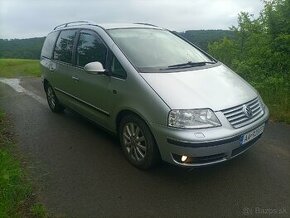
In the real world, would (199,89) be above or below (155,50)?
below

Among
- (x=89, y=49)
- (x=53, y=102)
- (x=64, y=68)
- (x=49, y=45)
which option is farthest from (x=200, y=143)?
(x=49, y=45)

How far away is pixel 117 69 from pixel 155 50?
702mm

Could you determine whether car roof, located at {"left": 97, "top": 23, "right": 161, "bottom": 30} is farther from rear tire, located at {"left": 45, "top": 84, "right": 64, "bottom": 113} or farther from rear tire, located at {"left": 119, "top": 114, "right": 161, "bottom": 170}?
rear tire, located at {"left": 45, "top": 84, "right": 64, "bottom": 113}

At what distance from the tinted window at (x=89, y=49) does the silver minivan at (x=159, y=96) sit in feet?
0.05

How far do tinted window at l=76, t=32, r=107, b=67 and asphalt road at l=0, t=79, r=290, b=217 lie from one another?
4.37 feet

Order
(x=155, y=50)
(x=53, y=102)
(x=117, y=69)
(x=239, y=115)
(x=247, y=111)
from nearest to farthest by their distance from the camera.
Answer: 1. (x=239, y=115)
2. (x=247, y=111)
3. (x=117, y=69)
4. (x=155, y=50)
5. (x=53, y=102)

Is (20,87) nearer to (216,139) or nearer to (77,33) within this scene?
(77,33)

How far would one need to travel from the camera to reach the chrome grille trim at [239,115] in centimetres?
417

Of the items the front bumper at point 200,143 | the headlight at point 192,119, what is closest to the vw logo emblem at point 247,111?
the front bumper at point 200,143

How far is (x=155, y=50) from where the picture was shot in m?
5.20

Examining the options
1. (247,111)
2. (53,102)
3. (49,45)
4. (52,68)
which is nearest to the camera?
(247,111)

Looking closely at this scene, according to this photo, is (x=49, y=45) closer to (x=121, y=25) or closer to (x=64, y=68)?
(x=64, y=68)

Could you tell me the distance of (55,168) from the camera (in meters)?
4.89

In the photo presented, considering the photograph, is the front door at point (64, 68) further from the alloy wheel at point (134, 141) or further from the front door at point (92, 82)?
the alloy wheel at point (134, 141)
